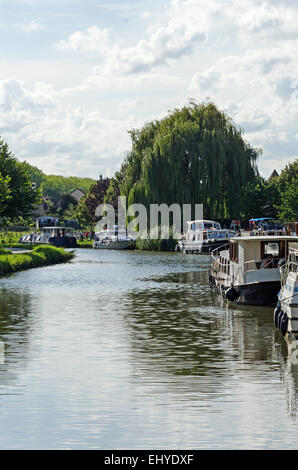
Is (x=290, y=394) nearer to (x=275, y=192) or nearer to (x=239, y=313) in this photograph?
(x=239, y=313)

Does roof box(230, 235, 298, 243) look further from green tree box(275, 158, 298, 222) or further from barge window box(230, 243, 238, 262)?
green tree box(275, 158, 298, 222)

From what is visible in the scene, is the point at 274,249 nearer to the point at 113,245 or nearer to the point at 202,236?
the point at 202,236

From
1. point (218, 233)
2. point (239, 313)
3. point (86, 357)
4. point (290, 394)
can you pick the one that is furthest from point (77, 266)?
point (290, 394)

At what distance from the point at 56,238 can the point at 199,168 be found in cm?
2600

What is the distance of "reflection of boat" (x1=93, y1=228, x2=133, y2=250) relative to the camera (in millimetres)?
87000

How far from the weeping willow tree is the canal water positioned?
38.8 meters

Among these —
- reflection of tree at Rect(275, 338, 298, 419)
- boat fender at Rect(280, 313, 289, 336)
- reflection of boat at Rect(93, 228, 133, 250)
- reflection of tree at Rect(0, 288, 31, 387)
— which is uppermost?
reflection of boat at Rect(93, 228, 133, 250)

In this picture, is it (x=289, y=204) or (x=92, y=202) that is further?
(x=92, y=202)

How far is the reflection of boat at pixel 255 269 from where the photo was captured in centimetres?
2930

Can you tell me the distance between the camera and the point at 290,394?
14609 millimetres

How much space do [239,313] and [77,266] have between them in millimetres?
30148

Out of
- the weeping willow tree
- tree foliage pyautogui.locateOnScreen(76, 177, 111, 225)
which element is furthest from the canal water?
tree foliage pyautogui.locateOnScreen(76, 177, 111, 225)

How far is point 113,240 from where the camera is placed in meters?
89.2

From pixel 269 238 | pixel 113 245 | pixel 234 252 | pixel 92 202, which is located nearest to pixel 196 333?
pixel 269 238
